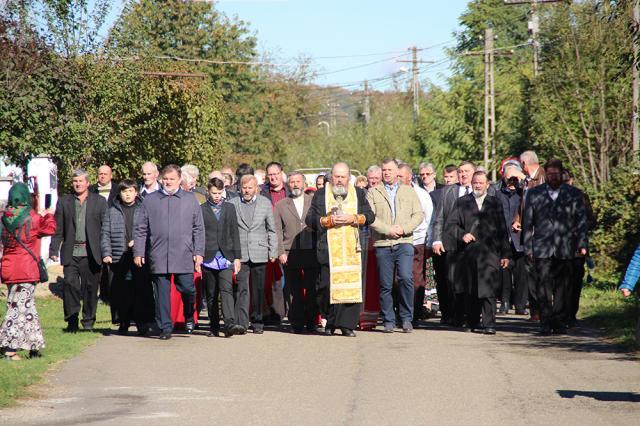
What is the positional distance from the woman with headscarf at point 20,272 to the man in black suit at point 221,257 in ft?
10.2

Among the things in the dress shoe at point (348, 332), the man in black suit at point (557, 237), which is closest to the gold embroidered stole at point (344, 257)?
the dress shoe at point (348, 332)

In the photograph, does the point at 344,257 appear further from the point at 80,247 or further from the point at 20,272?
the point at 20,272

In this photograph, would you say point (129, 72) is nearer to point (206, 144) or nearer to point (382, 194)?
point (382, 194)

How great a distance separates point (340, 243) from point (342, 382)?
14.4ft

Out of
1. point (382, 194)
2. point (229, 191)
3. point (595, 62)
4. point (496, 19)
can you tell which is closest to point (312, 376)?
point (382, 194)

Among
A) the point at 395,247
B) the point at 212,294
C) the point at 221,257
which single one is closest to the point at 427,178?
the point at 395,247

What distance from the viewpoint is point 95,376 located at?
11648 millimetres

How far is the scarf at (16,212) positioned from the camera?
12.6 metres

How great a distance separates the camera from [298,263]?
1603cm

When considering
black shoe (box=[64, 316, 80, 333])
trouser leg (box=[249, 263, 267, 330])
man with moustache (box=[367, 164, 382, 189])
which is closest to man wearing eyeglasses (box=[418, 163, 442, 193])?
man with moustache (box=[367, 164, 382, 189])

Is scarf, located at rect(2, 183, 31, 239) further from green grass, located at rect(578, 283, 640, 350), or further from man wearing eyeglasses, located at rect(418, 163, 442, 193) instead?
man wearing eyeglasses, located at rect(418, 163, 442, 193)

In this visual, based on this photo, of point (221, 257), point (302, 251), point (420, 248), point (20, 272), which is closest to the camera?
point (20, 272)

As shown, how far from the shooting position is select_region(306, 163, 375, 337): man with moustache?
15.3 metres

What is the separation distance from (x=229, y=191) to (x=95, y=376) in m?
7.00
